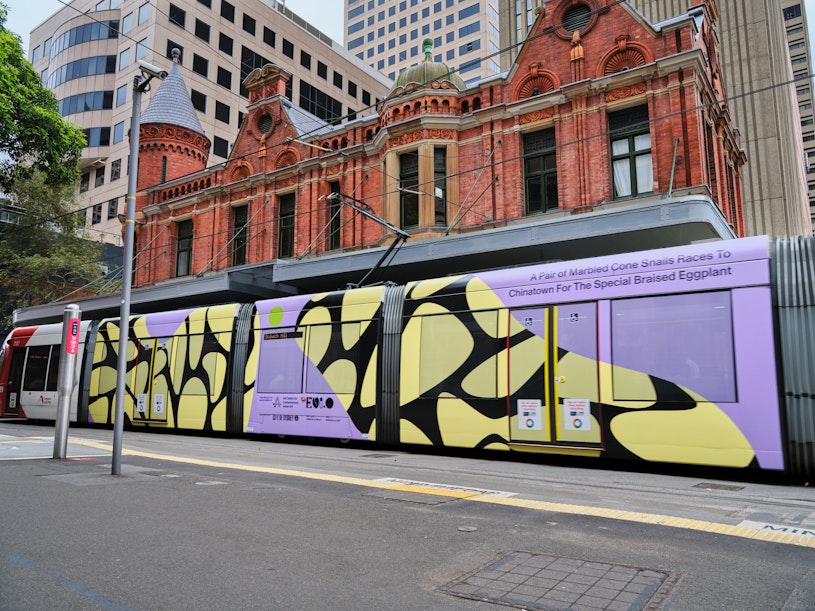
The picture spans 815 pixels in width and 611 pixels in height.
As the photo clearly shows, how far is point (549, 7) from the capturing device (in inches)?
790

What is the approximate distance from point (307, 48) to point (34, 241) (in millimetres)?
35516

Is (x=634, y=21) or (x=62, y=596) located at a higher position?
(x=634, y=21)

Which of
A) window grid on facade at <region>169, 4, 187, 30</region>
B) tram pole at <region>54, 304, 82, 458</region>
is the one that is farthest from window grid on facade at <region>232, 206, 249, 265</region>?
window grid on facade at <region>169, 4, 187, 30</region>

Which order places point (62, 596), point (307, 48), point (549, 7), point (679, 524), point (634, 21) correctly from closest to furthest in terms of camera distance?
point (62, 596), point (679, 524), point (634, 21), point (549, 7), point (307, 48)

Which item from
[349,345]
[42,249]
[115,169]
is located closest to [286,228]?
[349,345]

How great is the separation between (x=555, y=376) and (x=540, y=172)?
11.1 metres

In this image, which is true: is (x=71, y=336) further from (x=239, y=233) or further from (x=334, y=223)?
(x=239, y=233)

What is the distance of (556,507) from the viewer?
6.11 meters

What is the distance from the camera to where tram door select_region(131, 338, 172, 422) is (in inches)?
634

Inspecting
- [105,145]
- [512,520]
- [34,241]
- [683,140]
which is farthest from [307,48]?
[512,520]

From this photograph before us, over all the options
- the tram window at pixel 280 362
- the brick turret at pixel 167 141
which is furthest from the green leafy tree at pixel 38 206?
the tram window at pixel 280 362

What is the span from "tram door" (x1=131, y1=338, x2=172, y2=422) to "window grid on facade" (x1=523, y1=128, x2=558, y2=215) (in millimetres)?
11562

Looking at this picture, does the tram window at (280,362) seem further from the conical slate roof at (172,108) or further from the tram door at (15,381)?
the conical slate roof at (172,108)

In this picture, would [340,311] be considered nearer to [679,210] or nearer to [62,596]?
[679,210]
